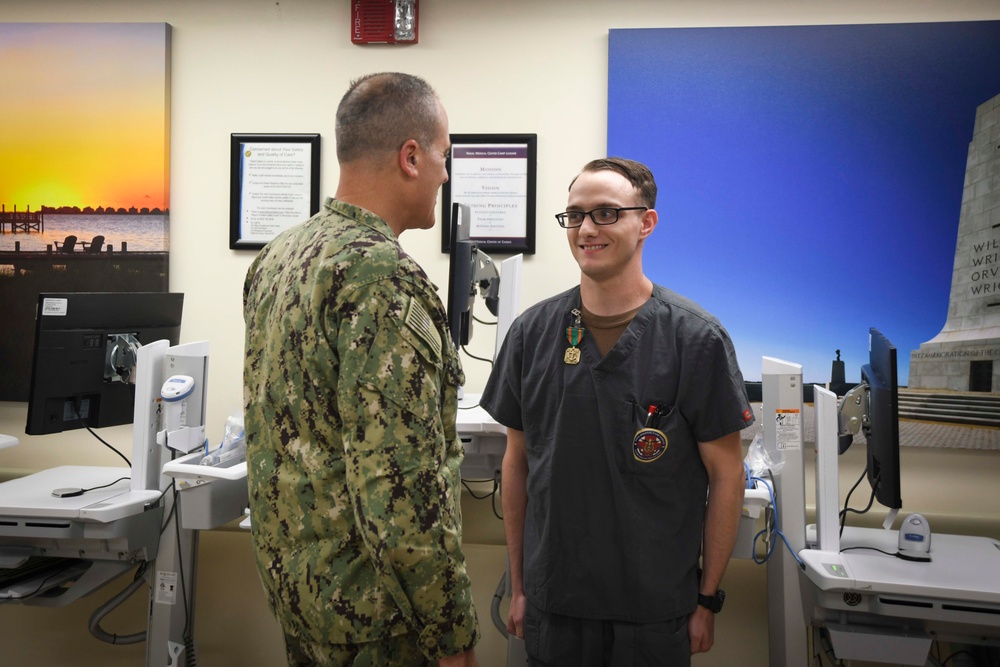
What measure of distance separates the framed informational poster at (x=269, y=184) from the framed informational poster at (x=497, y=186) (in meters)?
0.56

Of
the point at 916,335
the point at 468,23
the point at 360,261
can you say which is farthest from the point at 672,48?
the point at 360,261

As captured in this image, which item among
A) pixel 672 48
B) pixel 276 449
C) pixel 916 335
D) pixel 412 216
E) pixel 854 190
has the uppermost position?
pixel 672 48

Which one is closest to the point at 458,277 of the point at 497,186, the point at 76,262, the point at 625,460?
the point at 497,186

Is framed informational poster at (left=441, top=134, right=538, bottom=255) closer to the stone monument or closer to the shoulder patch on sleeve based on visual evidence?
the stone monument

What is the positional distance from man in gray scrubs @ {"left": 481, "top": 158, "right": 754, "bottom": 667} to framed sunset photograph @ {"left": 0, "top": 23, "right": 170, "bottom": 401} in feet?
6.44

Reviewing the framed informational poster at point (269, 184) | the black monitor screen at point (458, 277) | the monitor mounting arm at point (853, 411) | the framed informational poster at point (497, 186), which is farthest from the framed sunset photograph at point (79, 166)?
the monitor mounting arm at point (853, 411)

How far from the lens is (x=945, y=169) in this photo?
2469 millimetres

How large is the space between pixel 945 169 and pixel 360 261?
91.6 inches

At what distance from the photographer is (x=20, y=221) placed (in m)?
2.83

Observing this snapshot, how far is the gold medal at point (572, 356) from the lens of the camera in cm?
155

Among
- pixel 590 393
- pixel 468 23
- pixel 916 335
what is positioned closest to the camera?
pixel 590 393

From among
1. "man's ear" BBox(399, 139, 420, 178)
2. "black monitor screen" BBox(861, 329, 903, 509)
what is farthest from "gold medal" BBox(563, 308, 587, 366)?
"black monitor screen" BBox(861, 329, 903, 509)

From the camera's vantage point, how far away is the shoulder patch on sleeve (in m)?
1.04

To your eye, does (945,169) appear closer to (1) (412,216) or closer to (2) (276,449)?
(1) (412,216)
